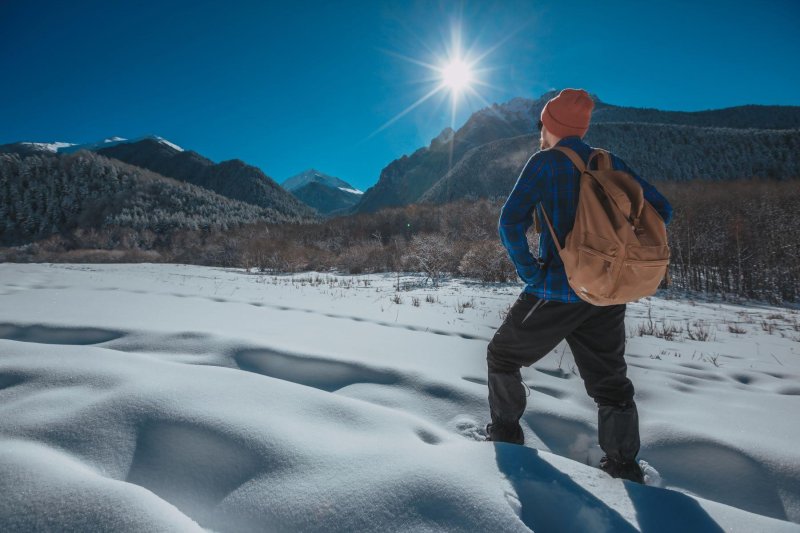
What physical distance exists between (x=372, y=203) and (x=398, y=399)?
10980 centimetres

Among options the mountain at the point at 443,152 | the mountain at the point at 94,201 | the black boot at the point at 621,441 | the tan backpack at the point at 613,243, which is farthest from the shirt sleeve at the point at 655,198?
the mountain at the point at 443,152

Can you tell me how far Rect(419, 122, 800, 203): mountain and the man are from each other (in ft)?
137

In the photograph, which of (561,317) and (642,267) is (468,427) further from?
(642,267)

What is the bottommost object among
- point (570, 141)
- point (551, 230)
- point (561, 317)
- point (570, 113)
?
point (561, 317)

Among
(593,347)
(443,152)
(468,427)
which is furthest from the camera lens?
(443,152)

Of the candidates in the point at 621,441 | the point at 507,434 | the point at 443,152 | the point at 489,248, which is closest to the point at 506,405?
Answer: the point at 507,434

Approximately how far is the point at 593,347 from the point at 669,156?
59.3 m

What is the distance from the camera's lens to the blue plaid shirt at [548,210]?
1.42 metres

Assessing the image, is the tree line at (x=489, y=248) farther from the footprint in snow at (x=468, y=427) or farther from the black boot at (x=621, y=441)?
the black boot at (x=621, y=441)

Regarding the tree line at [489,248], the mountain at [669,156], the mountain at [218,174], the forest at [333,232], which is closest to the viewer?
the tree line at [489,248]

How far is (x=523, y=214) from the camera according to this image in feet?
5.02

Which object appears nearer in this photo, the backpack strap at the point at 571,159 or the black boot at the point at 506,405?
the backpack strap at the point at 571,159

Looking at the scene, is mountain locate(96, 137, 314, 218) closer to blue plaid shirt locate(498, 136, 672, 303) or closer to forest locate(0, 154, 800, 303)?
forest locate(0, 154, 800, 303)

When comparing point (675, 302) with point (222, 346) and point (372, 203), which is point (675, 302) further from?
point (372, 203)
